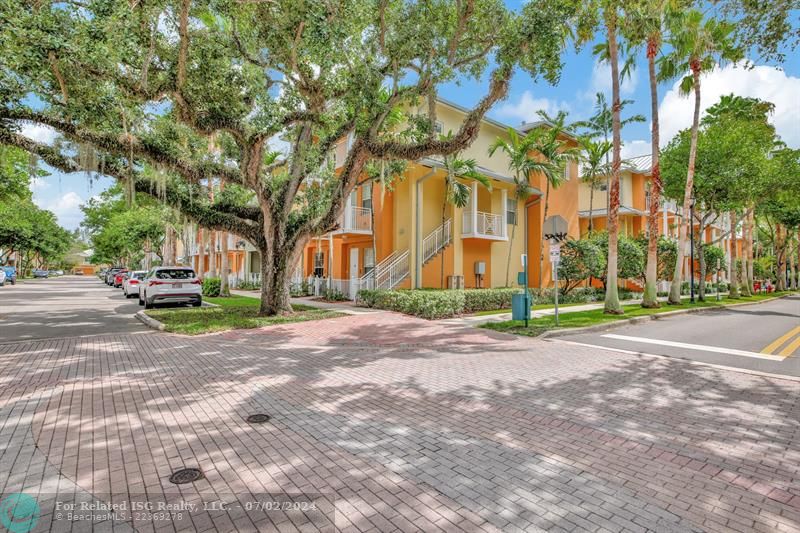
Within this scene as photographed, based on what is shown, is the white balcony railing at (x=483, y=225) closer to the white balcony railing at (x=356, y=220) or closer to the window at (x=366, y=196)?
the white balcony railing at (x=356, y=220)

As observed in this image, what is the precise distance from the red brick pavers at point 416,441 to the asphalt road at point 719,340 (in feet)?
4.79

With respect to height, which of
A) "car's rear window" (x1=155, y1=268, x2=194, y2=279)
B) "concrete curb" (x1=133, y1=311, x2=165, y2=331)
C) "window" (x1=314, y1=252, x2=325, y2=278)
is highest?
"window" (x1=314, y1=252, x2=325, y2=278)

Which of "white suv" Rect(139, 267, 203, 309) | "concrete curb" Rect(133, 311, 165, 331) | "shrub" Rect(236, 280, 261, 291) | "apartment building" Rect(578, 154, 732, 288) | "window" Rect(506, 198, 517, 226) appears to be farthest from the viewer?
"shrub" Rect(236, 280, 261, 291)

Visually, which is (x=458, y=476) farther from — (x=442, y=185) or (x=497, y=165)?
(x=497, y=165)

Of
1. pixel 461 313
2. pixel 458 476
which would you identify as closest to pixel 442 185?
pixel 461 313

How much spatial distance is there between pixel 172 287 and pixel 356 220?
8.68 metres

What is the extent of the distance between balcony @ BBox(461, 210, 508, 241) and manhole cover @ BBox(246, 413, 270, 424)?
15.6 m

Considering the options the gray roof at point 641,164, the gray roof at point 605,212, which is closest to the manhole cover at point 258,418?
the gray roof at point 605,212

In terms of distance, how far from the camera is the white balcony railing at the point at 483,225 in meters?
19.3

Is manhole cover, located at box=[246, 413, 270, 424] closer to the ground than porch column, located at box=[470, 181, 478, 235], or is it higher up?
closer to the ground

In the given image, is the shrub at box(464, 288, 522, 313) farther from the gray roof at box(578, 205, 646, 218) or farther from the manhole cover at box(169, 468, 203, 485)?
the gray roof at box(578, 205, 646, 218)

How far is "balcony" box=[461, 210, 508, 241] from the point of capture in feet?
63.2

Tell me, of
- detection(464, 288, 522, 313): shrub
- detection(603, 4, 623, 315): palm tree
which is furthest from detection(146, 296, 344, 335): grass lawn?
detection(603, 4, 623, 315): palm tree

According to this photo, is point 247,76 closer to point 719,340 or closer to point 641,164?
point 719,340
